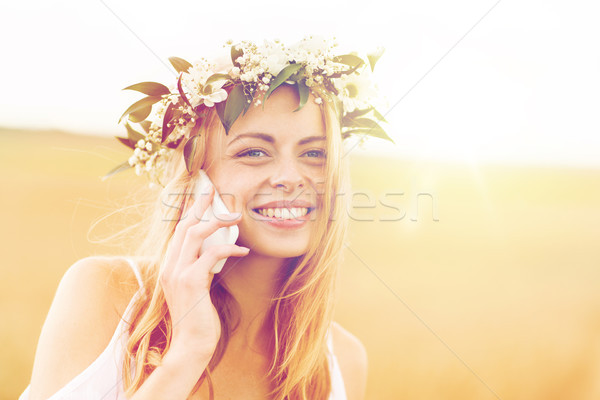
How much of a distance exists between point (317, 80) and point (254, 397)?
169 centimetres

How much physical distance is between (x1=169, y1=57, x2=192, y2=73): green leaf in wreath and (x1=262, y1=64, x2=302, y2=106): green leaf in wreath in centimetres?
51

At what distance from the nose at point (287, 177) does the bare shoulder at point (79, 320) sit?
93 cm

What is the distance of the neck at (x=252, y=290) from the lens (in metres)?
2.85

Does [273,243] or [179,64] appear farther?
[179,64]

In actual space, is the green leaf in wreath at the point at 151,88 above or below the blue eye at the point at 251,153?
above

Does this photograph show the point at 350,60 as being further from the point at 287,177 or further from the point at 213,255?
the point at 213,255

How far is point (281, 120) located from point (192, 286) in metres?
0.89

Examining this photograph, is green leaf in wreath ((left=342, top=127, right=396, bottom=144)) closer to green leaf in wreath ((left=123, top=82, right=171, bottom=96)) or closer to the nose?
the nose

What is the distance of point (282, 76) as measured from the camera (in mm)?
2551

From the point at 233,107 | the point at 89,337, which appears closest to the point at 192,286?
the point at 89,337

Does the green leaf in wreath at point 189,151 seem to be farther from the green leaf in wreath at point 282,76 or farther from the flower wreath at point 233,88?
the green leaf in wreath at point 282,76

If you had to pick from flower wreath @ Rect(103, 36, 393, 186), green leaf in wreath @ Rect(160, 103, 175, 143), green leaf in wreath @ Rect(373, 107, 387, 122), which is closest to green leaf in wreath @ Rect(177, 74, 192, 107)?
flower wreath @ Rect(103, 36, 393, 186)

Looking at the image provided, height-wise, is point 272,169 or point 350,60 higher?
point 350,60

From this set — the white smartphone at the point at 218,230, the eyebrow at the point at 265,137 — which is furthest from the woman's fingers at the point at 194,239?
the eyebrow at the point at 265,137
